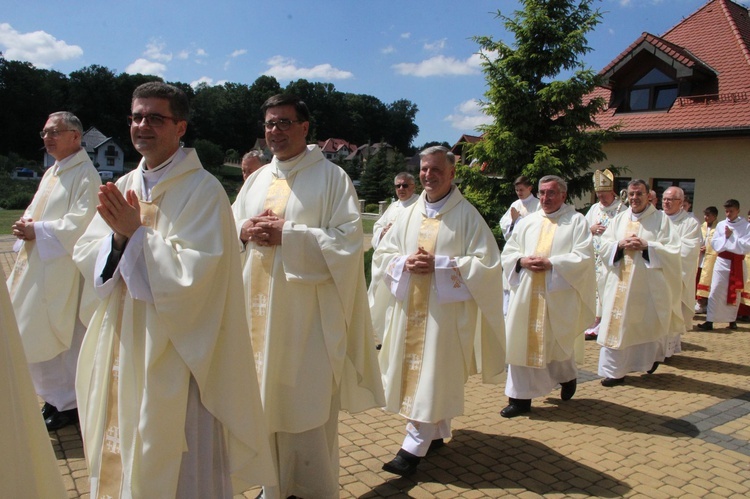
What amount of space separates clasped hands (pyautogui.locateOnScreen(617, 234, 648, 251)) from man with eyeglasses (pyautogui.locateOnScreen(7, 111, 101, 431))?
19.2 ft

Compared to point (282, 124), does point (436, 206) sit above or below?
below

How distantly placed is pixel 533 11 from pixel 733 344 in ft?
30.0

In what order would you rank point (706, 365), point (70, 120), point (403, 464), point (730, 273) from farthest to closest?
point (730, 273), point (706, 365), point (70, 120), point (403, 464)

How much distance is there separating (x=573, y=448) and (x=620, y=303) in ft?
8.92

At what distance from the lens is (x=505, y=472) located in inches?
183

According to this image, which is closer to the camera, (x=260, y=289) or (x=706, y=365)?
(x=260, y=289)

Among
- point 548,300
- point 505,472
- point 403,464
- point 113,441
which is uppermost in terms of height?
point 548,300

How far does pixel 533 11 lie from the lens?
49.0 ft

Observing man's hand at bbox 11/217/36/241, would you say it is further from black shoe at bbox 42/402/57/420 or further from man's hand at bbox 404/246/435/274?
man's hand at bbox 404/246/435/274

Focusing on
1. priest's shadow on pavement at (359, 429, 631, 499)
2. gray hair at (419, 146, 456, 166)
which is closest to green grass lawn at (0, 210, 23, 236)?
gray hair at (419, 146, 456, 166)

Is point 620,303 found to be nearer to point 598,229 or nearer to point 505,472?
point 598,229

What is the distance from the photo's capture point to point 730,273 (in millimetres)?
11516

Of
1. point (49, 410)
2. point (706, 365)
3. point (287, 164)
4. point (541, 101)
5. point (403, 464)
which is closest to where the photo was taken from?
point (287, 164)

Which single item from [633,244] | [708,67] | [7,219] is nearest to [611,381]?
[633,244]
